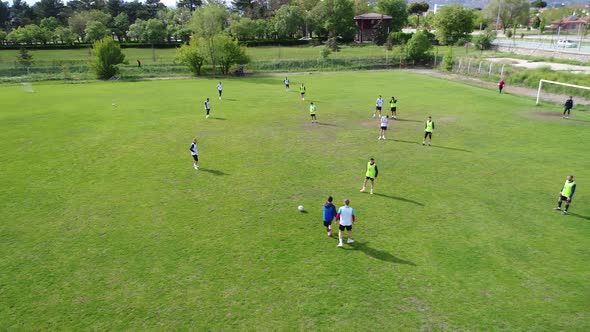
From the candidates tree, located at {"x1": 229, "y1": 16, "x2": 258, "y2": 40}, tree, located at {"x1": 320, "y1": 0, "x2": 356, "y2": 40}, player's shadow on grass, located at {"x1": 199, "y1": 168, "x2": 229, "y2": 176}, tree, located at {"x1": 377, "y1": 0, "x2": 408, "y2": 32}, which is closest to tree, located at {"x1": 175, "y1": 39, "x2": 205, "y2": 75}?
tree, located at {"x1": 229, "y1": 16, "x2": 258, "y2": 40}

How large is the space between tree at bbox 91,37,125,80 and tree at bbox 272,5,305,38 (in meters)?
48.3

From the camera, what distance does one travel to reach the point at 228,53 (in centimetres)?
→ 5541

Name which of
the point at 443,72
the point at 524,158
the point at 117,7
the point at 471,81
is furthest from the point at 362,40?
the point at 524,158

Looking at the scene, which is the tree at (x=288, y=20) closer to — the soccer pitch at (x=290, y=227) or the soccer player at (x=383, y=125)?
the soccer pitch at (x=290, y=227)

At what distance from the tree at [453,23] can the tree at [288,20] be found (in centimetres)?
3601

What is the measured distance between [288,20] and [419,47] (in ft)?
145

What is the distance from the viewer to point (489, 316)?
949 centimetres

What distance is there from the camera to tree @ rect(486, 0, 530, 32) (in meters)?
104

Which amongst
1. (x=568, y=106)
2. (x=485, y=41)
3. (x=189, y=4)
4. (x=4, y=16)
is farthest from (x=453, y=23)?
(x=4, y=16)

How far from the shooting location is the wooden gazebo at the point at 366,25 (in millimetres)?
95625

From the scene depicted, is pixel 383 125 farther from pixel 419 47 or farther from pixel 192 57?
pixel 419 47

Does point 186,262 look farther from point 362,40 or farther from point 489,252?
point 362,40

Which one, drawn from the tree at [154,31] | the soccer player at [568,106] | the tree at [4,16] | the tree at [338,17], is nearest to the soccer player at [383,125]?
the soccer player at [568,106]

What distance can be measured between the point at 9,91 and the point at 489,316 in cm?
5434
